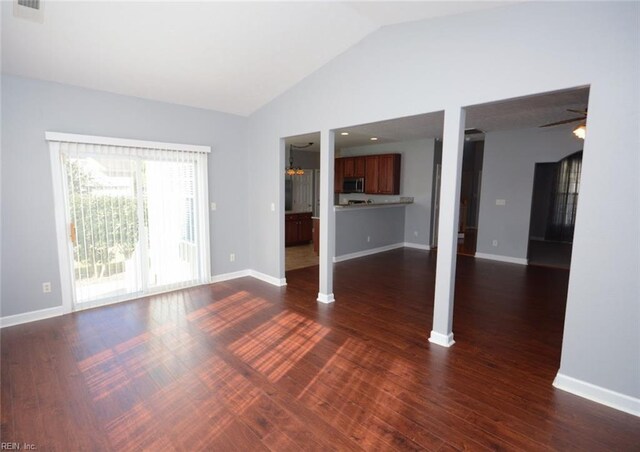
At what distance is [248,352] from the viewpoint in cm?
293

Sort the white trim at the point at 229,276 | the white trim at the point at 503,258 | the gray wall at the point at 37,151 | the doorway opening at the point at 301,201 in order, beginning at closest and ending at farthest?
1. the gray wall at the point at 37,151
2. the white trim at the point at 229,276
3. the white trim at the point at 503,258
4. the doorway opening at the point at 301,201

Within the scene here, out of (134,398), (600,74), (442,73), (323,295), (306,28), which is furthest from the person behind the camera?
(323,295)

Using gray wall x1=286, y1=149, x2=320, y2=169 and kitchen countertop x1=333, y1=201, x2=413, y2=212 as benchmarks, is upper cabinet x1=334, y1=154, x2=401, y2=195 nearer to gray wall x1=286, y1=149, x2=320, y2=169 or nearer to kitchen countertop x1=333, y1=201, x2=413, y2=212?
kitchen countertop x1=333, y1=201, x2=413, y2=212

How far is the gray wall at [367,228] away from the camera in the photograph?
648cm

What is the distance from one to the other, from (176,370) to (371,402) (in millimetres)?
1614

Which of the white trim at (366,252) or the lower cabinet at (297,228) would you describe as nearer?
the white trim at (366,252)

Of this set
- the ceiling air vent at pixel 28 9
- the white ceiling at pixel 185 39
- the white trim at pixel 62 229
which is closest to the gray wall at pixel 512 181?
the white ceiling at pixel 185 39

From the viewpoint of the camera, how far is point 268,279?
5.11 metres

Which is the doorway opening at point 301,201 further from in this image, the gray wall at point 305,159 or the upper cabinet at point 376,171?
the upper cabinet at point 376,171

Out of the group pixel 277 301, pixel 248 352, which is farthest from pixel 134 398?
pixel 277 301

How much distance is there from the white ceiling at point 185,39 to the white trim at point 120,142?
1.89 feet

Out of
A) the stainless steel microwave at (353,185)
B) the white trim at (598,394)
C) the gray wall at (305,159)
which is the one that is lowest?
the white trim at (598,394)

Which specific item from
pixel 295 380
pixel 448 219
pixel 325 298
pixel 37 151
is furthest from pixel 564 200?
pixel 37 151

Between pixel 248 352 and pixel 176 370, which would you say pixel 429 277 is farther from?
pixel 176 370
